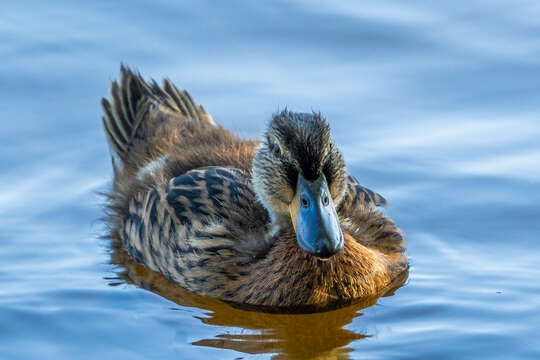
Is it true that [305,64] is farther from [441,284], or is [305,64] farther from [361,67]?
[441,284]

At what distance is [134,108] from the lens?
Result: 10.8m

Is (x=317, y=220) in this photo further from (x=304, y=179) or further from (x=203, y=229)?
(x=203, y=229)

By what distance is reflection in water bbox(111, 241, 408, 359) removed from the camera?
25.8ft

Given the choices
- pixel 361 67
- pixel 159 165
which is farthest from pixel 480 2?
pixel 159 165

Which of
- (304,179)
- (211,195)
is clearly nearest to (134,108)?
(211,195)

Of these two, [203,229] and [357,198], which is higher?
[357,198]

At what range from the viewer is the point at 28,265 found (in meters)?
9.12

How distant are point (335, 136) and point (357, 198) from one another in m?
1.94

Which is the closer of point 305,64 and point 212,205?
point 212,205

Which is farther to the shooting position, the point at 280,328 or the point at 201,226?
the point at 201,226

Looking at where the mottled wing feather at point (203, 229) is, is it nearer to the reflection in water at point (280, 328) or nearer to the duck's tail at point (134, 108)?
the reflection in water at point (280, 328)

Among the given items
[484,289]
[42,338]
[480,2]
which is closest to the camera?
[42,338]

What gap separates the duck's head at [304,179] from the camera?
775 centimetres

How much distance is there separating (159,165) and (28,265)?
1.41 metres
